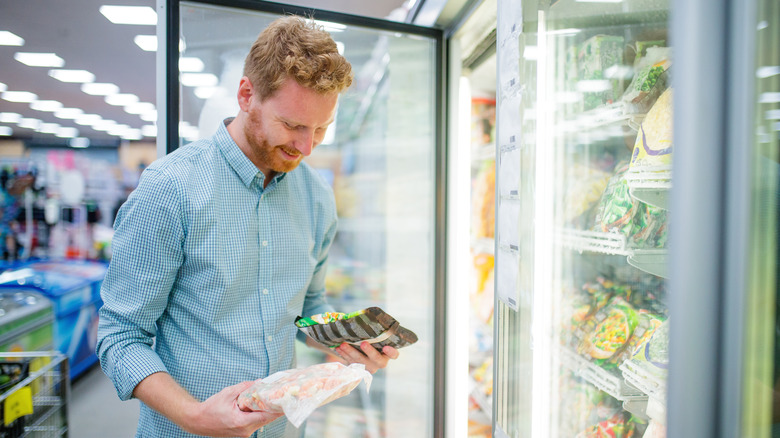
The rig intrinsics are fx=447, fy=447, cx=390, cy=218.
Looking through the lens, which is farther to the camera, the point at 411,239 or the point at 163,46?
the point at 411,239

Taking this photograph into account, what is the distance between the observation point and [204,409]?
1062 mm

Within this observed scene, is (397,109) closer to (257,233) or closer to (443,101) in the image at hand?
(443,101)

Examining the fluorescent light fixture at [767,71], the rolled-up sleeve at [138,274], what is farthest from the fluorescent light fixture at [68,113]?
the fluorescent light fixture at [767,71]

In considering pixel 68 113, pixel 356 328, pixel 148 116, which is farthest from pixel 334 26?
pixel 148 116

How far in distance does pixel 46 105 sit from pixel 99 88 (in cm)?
84

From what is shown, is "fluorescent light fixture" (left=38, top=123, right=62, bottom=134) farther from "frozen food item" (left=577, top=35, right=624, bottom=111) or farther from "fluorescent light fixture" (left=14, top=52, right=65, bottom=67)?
"frozen food item" (left=577, top=35, right=624, bottom=111)

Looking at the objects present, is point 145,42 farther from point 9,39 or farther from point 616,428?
point 616,428

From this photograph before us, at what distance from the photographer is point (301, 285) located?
4.71 feet

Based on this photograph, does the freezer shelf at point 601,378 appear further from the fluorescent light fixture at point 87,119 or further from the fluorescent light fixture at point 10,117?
the fluorescent light fixture at point 10,117

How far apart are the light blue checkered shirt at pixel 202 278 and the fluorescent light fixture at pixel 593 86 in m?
0.99

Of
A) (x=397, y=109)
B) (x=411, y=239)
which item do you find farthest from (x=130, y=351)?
(x=397, y=109)

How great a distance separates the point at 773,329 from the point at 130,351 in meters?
1.32

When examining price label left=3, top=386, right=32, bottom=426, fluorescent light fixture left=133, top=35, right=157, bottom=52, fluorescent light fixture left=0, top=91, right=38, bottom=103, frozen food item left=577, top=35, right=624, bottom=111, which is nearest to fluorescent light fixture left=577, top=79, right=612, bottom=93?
frozen food item left=577, top=35, right=624, bottom=111

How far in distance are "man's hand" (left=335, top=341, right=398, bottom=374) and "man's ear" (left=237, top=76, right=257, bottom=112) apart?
2.49 ft
